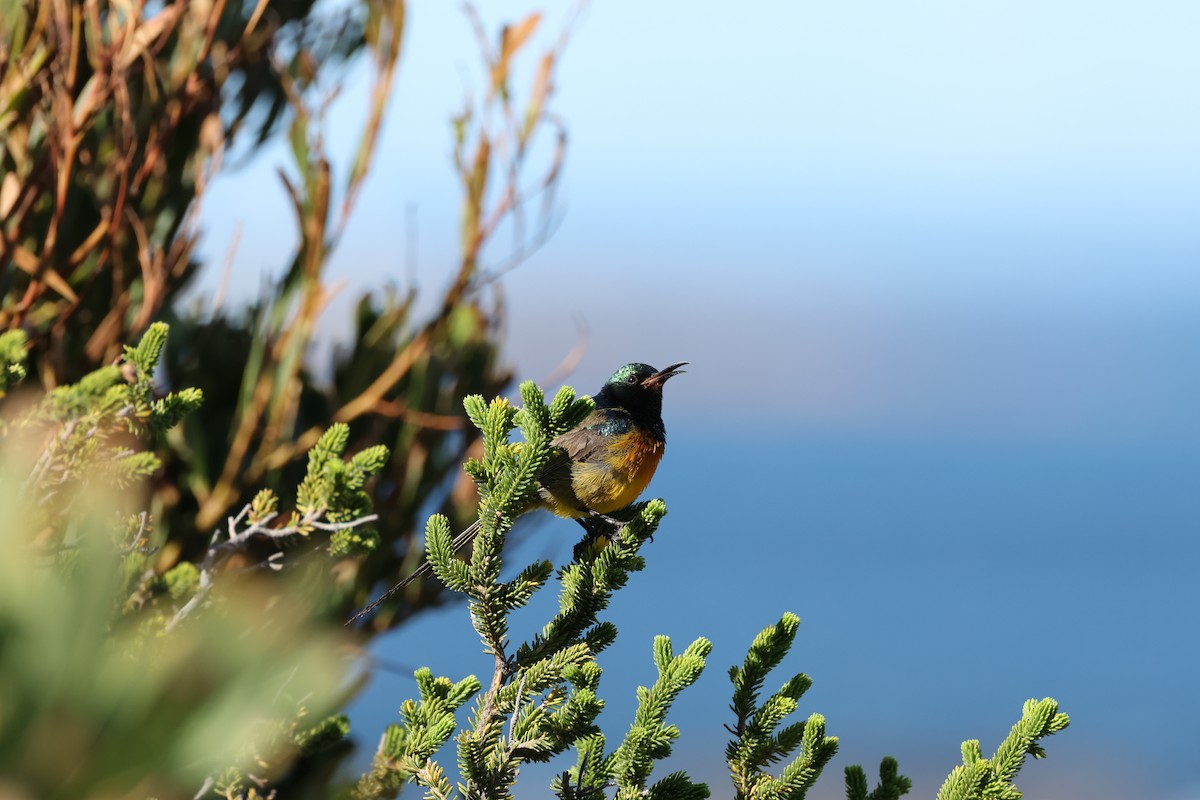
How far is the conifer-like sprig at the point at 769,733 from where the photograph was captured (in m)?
2.41

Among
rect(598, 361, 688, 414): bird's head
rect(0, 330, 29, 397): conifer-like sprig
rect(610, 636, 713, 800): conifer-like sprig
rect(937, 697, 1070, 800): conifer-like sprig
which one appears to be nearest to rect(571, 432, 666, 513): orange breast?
rect(598, 361, 688, 414): bird's head

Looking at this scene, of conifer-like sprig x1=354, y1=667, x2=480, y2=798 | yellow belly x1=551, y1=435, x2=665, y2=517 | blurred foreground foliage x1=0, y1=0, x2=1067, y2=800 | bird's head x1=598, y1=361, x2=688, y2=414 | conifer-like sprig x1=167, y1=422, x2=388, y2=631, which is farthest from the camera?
bird's head x1=598, y1=361, x2=688, y2=414

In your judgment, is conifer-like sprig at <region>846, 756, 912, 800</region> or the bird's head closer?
conifer-like sprig at <region>846, 756, 912, 800</region>

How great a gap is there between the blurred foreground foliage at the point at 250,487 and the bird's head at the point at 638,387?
1.75ft

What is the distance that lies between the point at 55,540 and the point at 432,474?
125 inches

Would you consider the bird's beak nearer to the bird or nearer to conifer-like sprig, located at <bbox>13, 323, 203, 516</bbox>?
the bird

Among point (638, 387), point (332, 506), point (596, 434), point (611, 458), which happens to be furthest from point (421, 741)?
point (638, 387)

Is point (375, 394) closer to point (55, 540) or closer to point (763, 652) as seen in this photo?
point (55, 540)

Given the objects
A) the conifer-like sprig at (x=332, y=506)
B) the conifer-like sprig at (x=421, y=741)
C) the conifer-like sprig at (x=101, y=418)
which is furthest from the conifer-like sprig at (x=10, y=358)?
the conifer-like sprig at (x=421, y=741)

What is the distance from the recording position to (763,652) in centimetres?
245

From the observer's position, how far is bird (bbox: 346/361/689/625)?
332 cm

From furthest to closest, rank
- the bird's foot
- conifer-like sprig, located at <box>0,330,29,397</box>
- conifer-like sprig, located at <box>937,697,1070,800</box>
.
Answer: the bird's foot < conifer-like sprig, located at <box>0,330,29,397</box> < conifer-like sprig, located at <box>937,697,1070,800</box>

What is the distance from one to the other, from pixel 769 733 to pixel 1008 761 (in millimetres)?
474

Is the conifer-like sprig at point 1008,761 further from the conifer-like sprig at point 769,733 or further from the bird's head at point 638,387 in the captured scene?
the bird's head at point 638,387
